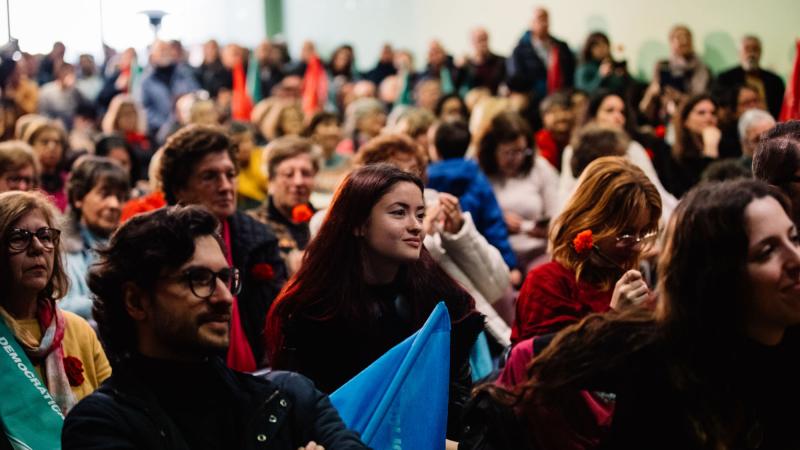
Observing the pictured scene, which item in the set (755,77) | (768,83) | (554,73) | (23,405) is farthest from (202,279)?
(554,73)

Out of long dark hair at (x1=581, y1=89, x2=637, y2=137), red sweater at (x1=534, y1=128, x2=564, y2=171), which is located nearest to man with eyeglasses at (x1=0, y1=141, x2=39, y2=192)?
red sweater at (x1=534, y1=128, x2=564, y2=171)

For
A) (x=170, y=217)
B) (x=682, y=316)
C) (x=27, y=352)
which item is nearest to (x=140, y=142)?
(x=27, y=352)

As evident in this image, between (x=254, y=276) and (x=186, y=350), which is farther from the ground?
(x=186, y=350)

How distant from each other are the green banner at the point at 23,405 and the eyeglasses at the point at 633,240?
6.53 ft

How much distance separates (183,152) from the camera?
5.50m

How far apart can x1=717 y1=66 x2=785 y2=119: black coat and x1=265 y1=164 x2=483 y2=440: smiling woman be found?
25.5 feet

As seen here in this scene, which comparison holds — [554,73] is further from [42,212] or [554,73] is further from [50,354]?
[50,354]

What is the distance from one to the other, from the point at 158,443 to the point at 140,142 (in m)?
9.34

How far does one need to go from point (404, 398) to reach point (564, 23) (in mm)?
12032

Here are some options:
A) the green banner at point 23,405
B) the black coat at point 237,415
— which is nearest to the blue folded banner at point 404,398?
the black coat at point 237,415

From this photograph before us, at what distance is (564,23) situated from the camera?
1511cm

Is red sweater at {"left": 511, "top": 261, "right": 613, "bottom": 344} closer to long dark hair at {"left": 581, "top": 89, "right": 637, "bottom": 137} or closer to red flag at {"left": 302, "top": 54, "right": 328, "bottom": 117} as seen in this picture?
long dark hair at {"left": 581, "top": 89, "right": 637, "bottom": 137}

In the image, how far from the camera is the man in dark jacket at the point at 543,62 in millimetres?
12836

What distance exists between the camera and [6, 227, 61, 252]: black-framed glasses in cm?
409
